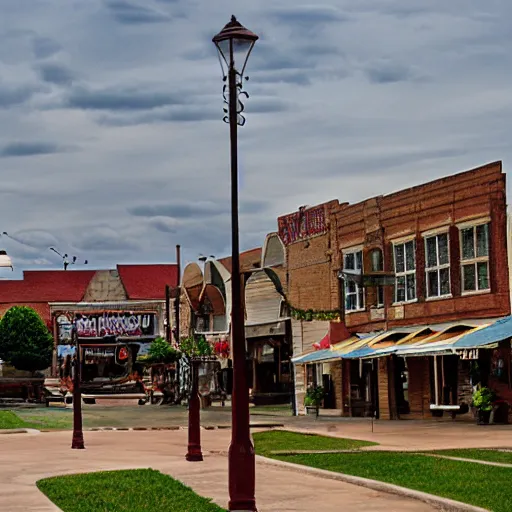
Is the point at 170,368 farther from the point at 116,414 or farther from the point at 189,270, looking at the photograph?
the point at 116,414

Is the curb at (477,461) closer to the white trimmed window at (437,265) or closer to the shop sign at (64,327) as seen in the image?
the white trimmed window at (437,265)

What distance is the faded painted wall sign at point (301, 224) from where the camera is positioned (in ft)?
138

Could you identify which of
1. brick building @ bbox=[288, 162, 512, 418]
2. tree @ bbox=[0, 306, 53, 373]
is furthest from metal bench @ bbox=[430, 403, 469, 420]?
tree @ bbox=[0, 306, 53, 373]

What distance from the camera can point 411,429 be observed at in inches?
1192

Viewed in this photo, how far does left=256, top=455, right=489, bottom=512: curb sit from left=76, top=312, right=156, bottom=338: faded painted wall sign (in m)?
54.6

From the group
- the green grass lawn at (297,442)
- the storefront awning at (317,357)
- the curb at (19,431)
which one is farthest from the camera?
the storefront awning at (317,357)

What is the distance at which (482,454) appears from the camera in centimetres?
2078

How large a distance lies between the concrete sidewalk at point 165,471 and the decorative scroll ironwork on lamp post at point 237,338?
33.3 inches

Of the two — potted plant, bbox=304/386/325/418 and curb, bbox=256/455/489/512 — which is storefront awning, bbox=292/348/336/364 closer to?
potted plant, bbox=304/386/325/418

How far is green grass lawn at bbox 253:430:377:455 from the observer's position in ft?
78.9

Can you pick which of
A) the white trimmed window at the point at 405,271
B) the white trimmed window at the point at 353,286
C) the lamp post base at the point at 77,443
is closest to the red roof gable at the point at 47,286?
the white trimmed window at the point at 353,286

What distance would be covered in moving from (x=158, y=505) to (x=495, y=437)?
43.2 feet

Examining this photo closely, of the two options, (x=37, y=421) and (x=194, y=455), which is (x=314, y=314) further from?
(x=194, y=455)

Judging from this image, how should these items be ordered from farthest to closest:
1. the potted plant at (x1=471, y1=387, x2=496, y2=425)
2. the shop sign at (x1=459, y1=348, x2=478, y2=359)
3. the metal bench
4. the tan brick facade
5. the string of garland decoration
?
the string of garland decoration < the metal bench < the tan brick facade < the potted plant at (x1=471, y1=387, x2=496, y2=425) < the shop sign at (x1=459, y1=348, x2=478, y2=359)
